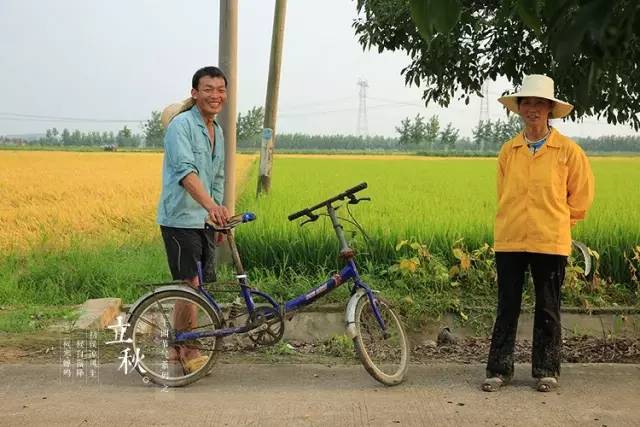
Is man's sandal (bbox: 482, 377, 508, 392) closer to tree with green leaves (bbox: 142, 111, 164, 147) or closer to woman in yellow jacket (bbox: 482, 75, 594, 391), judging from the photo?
woman in yellow jacket (bbox: 482, 75, 594, 391)

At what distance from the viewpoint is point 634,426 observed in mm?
3377

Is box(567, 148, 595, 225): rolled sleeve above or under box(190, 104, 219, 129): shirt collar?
under

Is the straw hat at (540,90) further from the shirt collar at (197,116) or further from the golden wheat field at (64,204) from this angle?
the golden wheat field at (64,204)

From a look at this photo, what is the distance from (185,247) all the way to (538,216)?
1.79 m

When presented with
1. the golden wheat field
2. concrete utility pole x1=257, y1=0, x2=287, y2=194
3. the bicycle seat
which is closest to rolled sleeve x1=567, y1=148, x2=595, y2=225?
the bicycle seat

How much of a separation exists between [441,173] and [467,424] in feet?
28.7

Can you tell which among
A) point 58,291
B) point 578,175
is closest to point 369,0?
point 578,175

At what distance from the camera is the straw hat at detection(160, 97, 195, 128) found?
157 inches

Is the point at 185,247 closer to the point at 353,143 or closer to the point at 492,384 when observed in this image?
the point at 492,384

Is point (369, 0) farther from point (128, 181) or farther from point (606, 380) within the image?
point (128, 181)

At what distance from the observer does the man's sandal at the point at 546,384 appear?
3.85 meters

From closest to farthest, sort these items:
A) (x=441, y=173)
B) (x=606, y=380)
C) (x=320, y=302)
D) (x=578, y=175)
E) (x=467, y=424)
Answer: (x=467, y=424) < (x=578, y=175) < (x=606, y=380) < (x=320, y=302) < (x=441, y=173)

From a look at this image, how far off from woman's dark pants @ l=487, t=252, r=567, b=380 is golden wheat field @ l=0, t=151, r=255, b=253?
4661 millimetres

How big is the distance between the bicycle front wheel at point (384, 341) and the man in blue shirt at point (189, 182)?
2.89ft
